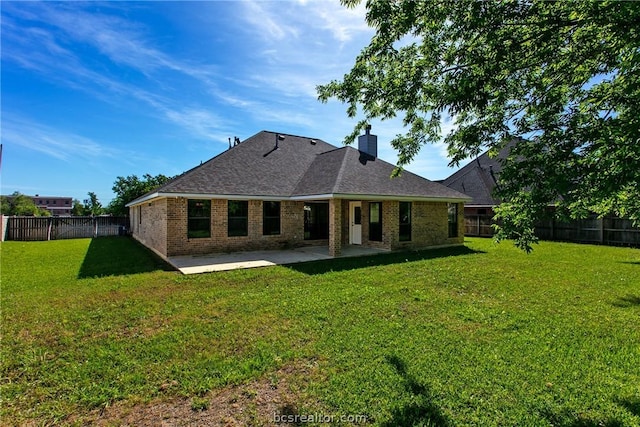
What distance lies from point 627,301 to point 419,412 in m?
6.59

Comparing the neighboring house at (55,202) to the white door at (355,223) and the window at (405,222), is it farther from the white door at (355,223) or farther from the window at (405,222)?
the window at (405,222)

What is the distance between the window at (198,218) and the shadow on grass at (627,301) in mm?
12460

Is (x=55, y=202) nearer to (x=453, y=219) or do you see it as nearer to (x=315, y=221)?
(x=315, y=221)

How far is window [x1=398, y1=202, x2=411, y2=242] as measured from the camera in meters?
14.2

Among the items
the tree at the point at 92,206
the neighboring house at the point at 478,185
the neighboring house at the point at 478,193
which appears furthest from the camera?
the tree at the point at 92,206

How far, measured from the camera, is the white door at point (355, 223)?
15469 millimetres

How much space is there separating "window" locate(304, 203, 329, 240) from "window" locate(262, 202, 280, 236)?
1.53 m

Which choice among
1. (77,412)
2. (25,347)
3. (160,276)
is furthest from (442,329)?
(160,276)

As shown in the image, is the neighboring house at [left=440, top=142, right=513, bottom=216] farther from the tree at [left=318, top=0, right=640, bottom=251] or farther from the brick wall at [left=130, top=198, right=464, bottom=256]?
the tree at [left=318, top=0, right=640, bottom=251]

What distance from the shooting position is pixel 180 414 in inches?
114

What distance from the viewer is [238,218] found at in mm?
12914

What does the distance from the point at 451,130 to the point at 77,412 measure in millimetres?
5699

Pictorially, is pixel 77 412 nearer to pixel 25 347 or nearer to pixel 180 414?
pixel 180 414

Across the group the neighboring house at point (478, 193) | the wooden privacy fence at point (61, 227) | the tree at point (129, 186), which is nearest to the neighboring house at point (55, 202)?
the tree at point (129, 186)
